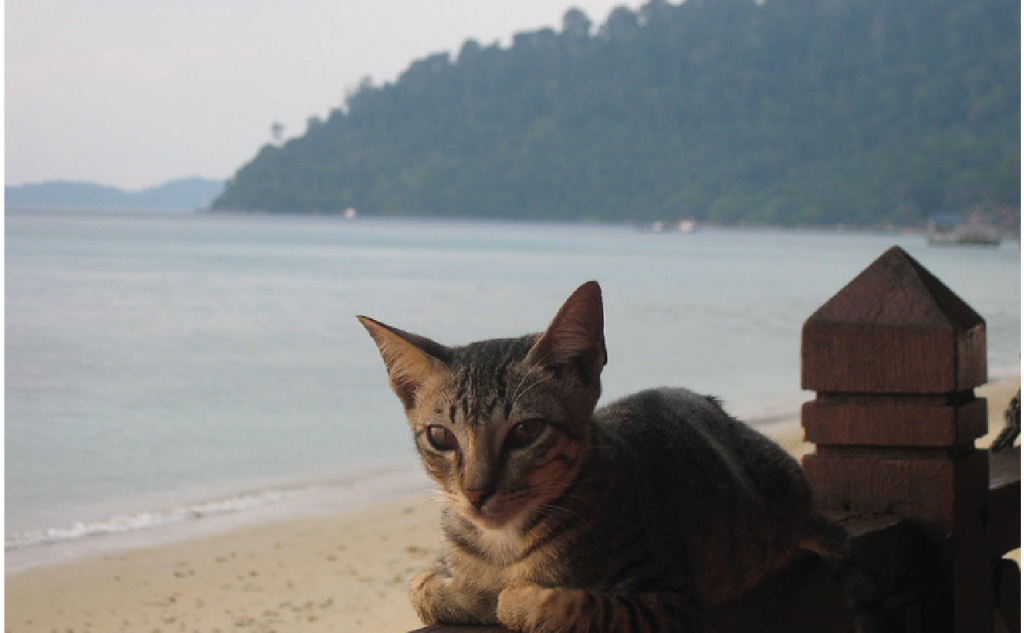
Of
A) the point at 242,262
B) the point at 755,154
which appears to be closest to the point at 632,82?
the point at 755,154

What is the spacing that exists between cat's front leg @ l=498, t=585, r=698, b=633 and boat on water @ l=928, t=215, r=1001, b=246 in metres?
80.7

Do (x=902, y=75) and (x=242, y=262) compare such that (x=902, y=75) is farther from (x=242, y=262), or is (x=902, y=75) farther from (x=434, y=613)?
(x=434, y=613)

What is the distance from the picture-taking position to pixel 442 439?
Result: 1.51 metres

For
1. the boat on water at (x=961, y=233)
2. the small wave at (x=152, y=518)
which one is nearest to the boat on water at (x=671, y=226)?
the boat on water at (x=961, y=233)

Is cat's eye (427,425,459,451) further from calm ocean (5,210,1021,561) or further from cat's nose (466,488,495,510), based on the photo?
calm ocean (5,210,1021,561)

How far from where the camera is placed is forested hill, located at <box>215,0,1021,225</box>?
101m

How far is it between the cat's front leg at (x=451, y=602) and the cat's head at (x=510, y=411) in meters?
0.12

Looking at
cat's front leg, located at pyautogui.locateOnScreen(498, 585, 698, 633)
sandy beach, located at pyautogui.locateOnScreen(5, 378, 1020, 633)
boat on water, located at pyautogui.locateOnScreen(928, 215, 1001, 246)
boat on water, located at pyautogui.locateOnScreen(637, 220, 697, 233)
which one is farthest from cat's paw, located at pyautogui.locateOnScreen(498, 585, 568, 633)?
boat on water, located at pyautogui.locateOnScreen(637, 220, 697, 233)

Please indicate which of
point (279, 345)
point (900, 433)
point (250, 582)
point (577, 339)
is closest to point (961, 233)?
point (279, 345)

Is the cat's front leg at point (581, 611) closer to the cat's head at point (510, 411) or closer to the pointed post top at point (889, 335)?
the cat's head at point (510, 411)

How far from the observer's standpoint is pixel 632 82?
10862 cm

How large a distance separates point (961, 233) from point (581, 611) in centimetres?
8464

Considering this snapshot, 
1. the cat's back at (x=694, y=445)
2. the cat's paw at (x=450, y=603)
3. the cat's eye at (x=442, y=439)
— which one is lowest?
the cat's paw at (x=450, y=603)

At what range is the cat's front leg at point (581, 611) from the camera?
1.41 m
